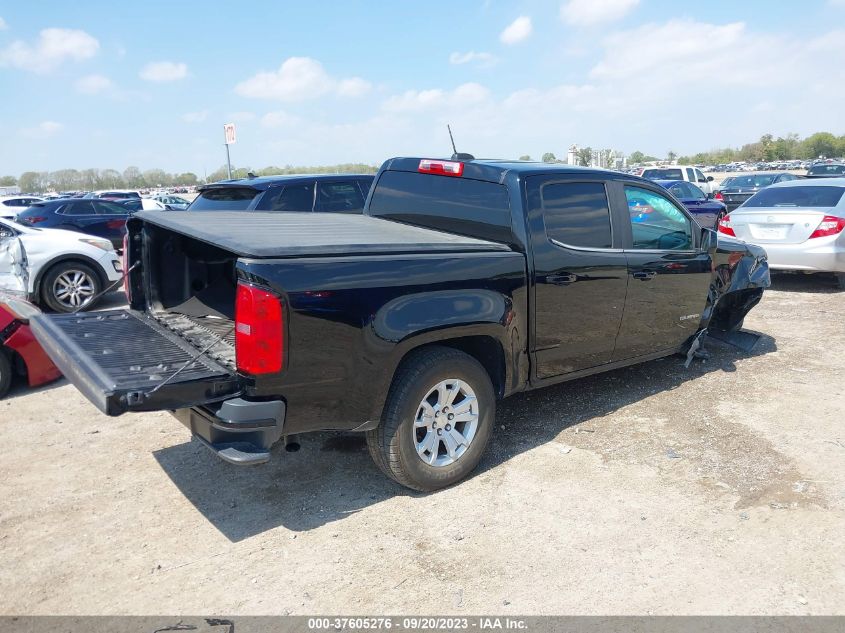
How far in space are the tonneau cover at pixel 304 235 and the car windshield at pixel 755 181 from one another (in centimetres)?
1862

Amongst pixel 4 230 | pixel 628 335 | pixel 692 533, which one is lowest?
pixel 692 533

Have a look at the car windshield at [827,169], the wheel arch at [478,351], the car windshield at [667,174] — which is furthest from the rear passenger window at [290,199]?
the car windshield at [827,169]

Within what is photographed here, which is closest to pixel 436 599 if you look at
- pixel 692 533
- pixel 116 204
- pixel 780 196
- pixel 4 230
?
pixel 692 533

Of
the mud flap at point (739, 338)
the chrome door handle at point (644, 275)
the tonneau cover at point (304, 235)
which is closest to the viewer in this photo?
the tonneau cover at point (304, 235)

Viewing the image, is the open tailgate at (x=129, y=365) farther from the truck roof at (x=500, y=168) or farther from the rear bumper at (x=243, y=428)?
the truck roof at (x=500, y=168)

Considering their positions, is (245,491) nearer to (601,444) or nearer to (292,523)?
(292,523)

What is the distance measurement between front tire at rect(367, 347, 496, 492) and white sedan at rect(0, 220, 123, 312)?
621 centimetres

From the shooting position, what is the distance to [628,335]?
4.85m

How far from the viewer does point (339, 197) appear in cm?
799

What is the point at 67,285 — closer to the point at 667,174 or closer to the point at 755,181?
the point at 667,174

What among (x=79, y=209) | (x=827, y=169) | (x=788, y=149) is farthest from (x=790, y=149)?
(x=79, y=209)


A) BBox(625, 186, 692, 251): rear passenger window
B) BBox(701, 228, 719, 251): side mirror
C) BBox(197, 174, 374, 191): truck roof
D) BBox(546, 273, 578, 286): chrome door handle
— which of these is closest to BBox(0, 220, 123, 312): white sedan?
BBox(197, 174, 374, 191): truck roof

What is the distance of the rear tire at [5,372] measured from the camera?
5449 mm

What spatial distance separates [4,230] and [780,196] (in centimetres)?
1146
